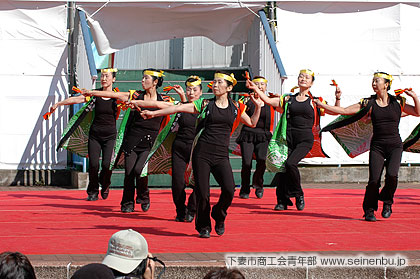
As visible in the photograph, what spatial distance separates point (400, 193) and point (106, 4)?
753cm

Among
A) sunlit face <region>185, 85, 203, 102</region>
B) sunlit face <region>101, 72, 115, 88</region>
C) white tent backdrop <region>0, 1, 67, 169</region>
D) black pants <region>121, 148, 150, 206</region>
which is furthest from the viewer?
white tent backdrop <region>0, 1, 67, 169</region>

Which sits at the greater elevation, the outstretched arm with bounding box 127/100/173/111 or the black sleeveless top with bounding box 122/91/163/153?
the outstretched arm with bounding box 127/100/173/111

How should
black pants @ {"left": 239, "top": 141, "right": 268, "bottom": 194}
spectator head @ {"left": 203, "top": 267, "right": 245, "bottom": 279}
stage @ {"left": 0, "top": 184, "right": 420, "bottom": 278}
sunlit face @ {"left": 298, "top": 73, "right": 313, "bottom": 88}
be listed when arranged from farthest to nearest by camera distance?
black pants @ {"left": 239, "top": 141, "right": 268, "bottom": 194}
sunlit face @ {"left": 298, "top": 73, "right": 313, "bottom": 88}
stage @ {"left": 0, "top": 184, "right": 420, "bottom": 278}
spectator head @ {"left": 203, "top": 267, "right": 245, "bottom": 279}

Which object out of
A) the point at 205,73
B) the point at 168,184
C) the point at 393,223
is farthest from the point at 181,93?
the point at 205,73

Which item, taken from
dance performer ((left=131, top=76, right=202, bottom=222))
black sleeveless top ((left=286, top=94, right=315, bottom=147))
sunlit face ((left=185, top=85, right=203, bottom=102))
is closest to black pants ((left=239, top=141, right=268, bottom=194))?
black sleeveless top ((left=286, top=94, right=315, bottom=147))

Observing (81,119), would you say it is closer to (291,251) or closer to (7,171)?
(7,171)

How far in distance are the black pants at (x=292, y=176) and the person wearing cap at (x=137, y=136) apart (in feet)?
6.39

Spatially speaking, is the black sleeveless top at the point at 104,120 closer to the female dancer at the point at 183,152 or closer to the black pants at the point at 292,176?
the female dancer at the point at 183,152

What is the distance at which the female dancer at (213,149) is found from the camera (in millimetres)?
9156

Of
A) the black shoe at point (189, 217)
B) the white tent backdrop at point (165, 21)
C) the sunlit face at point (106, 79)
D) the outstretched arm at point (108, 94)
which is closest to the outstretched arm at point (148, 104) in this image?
the outstretched arm at point (108, 94)

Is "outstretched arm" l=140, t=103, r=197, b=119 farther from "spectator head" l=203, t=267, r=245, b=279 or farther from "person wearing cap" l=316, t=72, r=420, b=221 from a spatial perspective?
"spectator head" l=203, t=267, r=245, b=279

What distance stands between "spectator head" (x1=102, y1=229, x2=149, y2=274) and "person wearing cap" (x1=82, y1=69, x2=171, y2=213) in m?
7.02

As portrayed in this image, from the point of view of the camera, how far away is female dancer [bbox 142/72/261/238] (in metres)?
9.16

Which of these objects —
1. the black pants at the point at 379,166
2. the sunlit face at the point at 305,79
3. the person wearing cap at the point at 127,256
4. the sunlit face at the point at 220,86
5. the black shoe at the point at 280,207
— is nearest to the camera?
the person wearing cap at the point at 127,256
